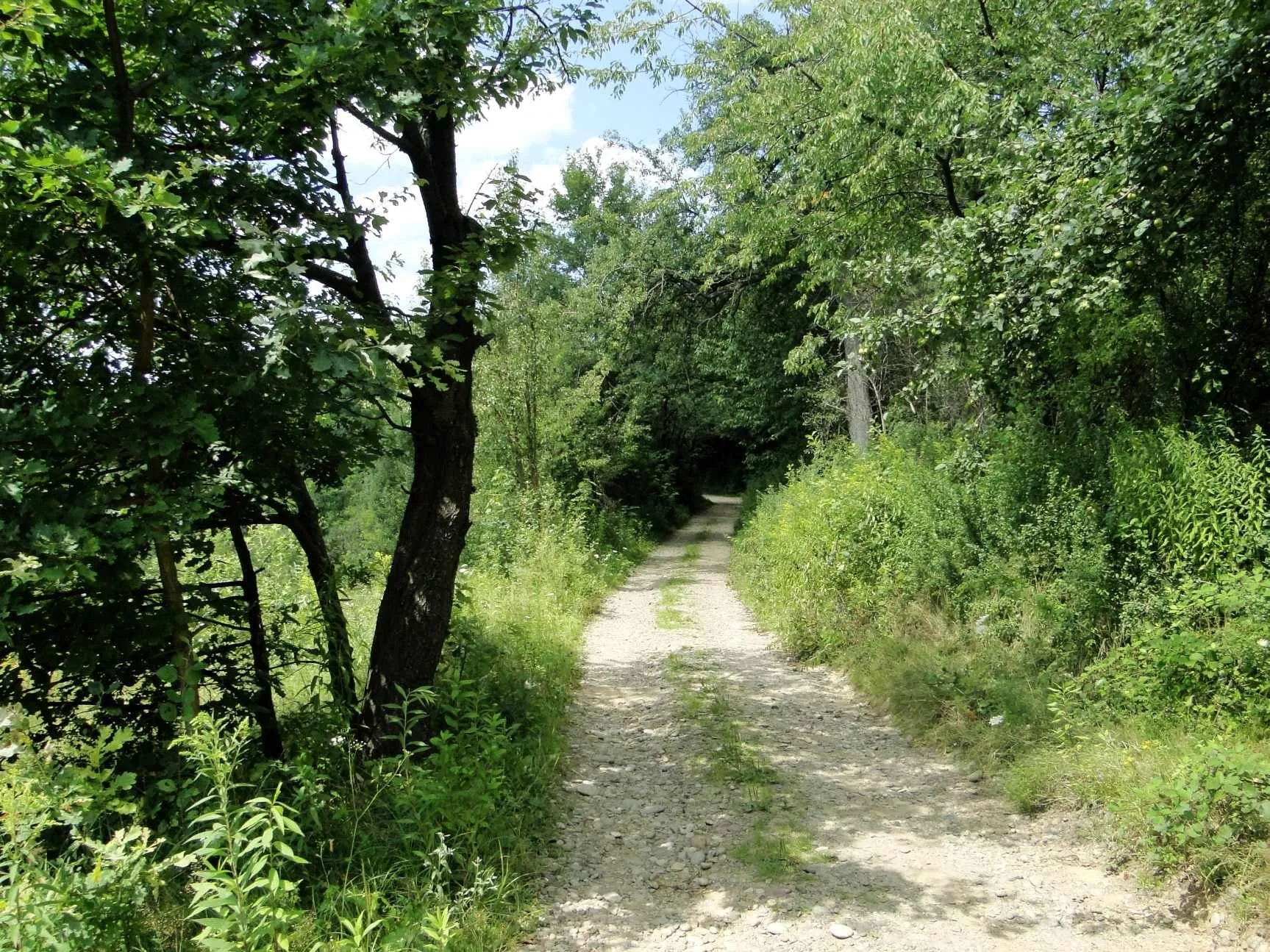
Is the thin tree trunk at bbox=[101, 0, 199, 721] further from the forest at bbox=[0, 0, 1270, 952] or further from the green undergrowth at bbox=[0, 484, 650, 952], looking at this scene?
the green undergrowth at bbox=[0, 484, 650, 952]

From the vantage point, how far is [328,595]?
4984 millimetres

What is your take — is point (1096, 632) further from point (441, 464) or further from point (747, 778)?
point (441, 464)

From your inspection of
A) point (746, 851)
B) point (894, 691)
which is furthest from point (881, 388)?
point (746, 851)

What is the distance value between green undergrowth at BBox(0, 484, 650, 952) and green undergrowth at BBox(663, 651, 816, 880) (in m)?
1.24

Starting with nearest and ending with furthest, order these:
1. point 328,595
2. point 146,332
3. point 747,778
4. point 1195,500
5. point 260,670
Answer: point 146,332 → point 260,670 → point 328,595 → point 1195,500 → point 747,778

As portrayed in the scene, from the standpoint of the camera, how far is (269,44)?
387 cm

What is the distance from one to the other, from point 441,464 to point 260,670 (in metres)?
1.63

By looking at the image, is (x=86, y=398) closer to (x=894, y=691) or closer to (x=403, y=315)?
(x=403, y=315)

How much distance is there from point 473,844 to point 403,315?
302 cm

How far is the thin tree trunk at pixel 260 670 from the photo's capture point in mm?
4598

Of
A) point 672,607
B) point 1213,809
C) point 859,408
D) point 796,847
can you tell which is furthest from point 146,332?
point 859,408

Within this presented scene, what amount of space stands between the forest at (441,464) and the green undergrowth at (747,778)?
3.93 feet

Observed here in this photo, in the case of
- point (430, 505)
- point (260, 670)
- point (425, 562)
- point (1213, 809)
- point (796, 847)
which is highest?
point (430, 505)

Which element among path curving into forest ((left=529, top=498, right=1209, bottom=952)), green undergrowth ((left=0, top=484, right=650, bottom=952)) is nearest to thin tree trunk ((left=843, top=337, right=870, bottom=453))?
path curving into forest ((left=529, top=498, right=1209, bottom=952))
